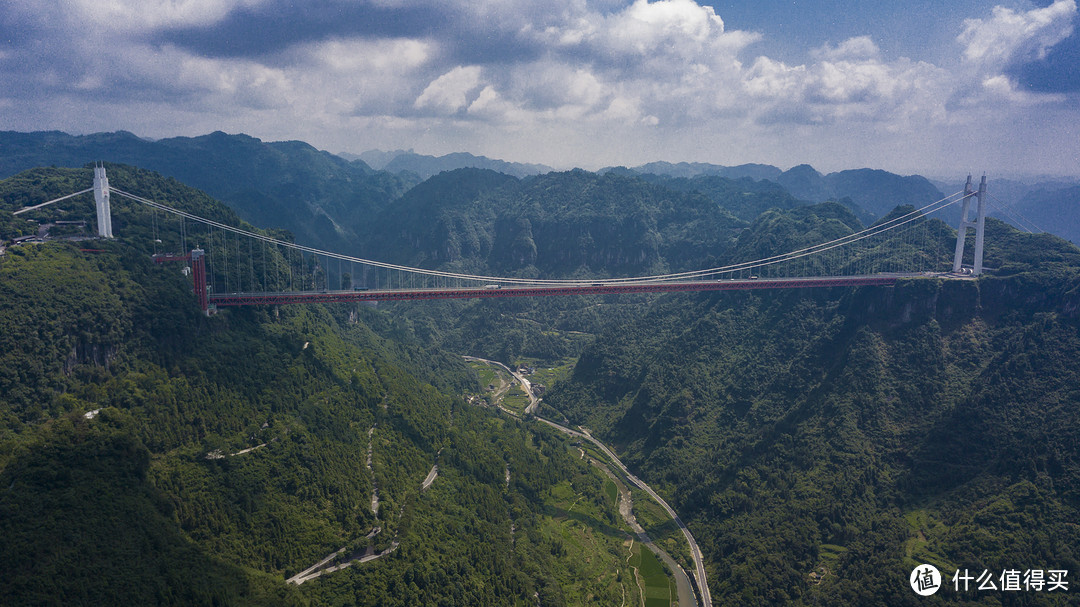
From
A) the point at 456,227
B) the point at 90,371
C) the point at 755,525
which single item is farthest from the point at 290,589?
the point at 456,227

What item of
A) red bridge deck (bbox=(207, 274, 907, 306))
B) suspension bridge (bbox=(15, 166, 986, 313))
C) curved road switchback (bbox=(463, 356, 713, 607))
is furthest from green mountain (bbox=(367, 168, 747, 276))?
red bridge deck (bbox=(207, 274, 907, 306))

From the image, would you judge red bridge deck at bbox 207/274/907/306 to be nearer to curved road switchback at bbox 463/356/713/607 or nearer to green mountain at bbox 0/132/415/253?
curved road switchback at bbox 463/356/713/607

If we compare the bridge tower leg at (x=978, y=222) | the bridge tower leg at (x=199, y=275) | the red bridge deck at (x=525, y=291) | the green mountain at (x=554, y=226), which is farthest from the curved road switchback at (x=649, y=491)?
the green mountain at (x=554, y=226)

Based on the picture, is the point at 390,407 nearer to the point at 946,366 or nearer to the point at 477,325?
the point at 946,366

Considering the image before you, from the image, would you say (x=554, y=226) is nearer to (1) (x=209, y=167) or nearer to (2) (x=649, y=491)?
(1) (x=209, y=167)

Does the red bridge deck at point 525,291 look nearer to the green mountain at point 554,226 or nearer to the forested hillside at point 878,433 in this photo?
the forested hillside at point 878,433
